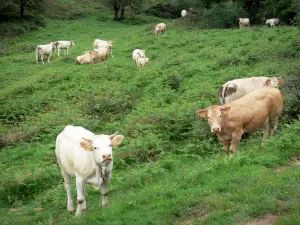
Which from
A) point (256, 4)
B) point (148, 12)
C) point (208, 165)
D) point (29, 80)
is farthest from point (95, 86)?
point (148, 12)

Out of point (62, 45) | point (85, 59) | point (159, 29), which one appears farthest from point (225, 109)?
point (159, 29)

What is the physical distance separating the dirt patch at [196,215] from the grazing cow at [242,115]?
3332mm

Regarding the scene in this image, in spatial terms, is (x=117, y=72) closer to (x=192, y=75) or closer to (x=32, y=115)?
(x=192, y=75)

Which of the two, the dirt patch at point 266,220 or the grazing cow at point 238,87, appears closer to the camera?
the dirt patch at point 266,220

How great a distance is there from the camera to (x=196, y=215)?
8516mm

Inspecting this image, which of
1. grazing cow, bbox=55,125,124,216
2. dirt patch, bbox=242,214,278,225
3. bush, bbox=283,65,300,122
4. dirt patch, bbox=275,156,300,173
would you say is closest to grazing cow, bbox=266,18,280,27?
bush, bbox=283,65,300,122

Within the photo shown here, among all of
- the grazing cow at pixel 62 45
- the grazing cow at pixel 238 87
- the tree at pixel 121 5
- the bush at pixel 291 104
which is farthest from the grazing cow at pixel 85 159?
the tree at pixel 121 5

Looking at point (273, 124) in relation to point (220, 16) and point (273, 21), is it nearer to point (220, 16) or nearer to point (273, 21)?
point (220, 16)

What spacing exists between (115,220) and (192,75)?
1623 cm

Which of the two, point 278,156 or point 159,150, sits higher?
point 278,156

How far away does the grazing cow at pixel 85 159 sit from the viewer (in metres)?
9.20

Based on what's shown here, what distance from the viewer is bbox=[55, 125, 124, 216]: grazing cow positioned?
920cm

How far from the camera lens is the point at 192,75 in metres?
24.1

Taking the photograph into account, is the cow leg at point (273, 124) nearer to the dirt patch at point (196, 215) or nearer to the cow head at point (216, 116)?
the cow head at point (216, 116)
